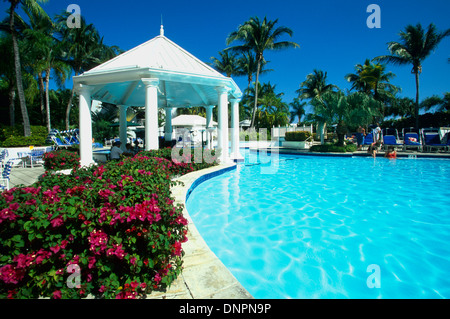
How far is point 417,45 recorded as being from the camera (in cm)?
2683

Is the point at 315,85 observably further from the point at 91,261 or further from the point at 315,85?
the point at 91,261

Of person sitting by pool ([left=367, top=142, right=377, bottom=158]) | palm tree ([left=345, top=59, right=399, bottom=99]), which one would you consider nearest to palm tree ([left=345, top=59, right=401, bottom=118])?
palm tree ([left=345, top=59, right=399, bottom=99])

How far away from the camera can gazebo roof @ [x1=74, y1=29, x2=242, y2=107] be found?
889 centimetres

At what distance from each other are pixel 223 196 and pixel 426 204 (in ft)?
18.5

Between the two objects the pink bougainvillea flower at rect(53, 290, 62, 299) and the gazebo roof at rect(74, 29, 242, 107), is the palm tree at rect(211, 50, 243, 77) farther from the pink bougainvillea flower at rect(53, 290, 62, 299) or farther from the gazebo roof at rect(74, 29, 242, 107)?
the pink bougainvillea flower at rect(53, 290, 62, 299)

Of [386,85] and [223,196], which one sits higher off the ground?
[386,85]

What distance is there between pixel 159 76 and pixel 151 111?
1.32 meters

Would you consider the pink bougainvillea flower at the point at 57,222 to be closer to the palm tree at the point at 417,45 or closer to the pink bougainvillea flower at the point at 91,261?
the pink bougainvillea flower at the point at 91,261

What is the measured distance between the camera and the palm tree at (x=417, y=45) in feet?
85.6

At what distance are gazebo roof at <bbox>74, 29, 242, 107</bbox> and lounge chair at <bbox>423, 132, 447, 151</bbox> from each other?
13996 mm
